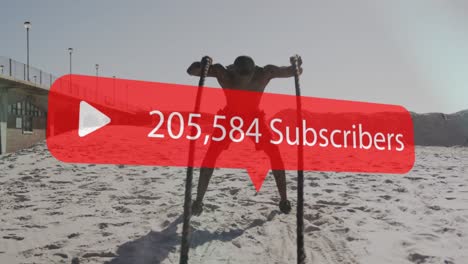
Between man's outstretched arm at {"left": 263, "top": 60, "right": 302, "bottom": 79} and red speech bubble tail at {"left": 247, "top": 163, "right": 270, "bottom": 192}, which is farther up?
man's outstretched arm at {"left": 263, "top": 60, "right": 302, "bottom": 79}

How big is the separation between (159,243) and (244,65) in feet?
6.20

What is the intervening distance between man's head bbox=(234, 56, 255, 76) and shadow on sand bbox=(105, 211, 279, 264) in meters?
1.60

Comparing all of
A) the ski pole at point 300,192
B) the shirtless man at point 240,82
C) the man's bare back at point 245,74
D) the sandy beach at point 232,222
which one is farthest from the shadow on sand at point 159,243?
the man's bare back at point 245,74

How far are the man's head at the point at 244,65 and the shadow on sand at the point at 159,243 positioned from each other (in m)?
1.60

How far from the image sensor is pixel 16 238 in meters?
3.27

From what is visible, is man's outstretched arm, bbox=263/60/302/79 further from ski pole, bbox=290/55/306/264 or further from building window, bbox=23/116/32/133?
building window, bbox=23/116/32/133

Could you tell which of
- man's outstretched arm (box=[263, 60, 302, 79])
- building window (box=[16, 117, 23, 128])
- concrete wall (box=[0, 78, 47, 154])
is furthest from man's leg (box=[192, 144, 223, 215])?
building window (box=[16, 117, 23, 128])

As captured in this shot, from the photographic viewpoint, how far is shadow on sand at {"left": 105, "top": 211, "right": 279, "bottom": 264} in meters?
2.82

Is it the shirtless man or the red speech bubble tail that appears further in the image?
the red speech bubble tail

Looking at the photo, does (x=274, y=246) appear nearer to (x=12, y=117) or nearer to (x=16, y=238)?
(x=16, y=238)

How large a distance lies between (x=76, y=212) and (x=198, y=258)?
79.5 inches

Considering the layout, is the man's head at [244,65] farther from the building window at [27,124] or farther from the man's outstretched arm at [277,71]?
the building window at [27,124]

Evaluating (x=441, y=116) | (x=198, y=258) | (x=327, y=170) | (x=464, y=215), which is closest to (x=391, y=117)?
(x=441, y=116)

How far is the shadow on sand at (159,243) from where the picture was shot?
2.82m
